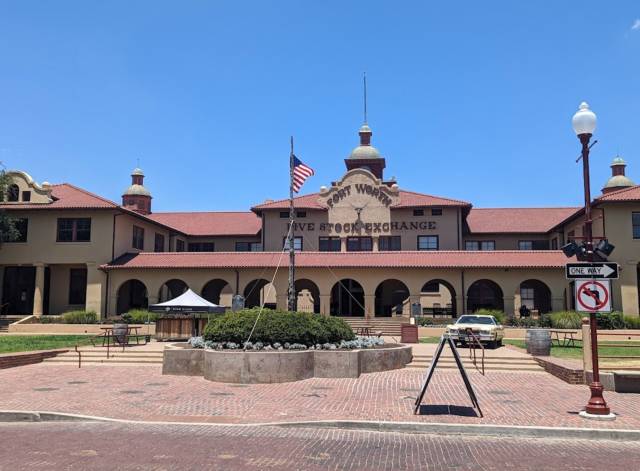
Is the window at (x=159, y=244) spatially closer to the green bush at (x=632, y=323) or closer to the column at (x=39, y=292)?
the column at (x=39, y=292)

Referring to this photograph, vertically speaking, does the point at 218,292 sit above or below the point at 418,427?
above

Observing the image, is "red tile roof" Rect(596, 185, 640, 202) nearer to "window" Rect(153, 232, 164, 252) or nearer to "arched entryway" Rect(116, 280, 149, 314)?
"arched entryway" Rect(116, 280, 149, 314)

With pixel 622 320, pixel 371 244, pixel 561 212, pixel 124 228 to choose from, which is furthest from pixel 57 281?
pixel 561 212

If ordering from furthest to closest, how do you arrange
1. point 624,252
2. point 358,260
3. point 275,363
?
point 358,260
point 624,252
point 275,363

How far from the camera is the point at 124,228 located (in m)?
38.8

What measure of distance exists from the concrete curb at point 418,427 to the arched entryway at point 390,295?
3249cm

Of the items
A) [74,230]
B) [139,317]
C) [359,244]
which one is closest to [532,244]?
[359,244]

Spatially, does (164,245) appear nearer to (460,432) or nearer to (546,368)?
Result: (546,368)

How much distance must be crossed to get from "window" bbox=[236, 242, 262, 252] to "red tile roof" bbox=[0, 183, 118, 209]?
1275cm

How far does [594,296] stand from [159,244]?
125 feet

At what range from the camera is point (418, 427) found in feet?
31.9

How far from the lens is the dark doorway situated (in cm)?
3941

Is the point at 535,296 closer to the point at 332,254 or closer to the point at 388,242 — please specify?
the point at 388,242

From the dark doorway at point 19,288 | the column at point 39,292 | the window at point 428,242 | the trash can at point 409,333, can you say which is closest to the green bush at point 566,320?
the trash can at point 409,333
